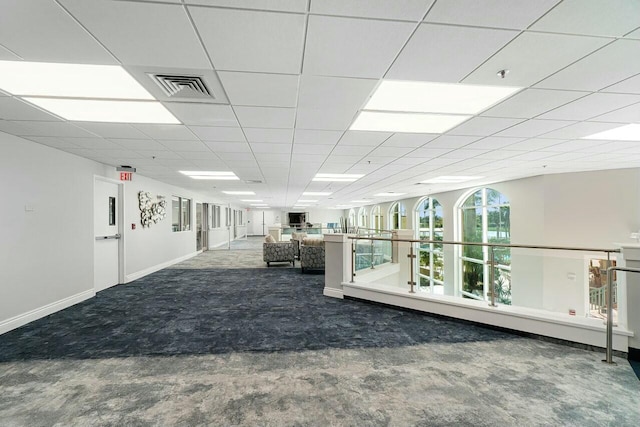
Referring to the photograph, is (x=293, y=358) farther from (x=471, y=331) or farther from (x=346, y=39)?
(x=346, y=39)

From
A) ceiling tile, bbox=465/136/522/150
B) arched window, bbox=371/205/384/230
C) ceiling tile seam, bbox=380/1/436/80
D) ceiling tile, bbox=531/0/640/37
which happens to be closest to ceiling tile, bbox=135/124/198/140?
ceiling tile seam, bbox=380/1/436/80

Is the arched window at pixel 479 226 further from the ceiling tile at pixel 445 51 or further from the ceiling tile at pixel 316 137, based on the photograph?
the ceiling tile at pixel 445 51

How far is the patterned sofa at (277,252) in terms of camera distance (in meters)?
8.26

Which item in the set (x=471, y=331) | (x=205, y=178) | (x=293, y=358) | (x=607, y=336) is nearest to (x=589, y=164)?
(x=607, y=336)

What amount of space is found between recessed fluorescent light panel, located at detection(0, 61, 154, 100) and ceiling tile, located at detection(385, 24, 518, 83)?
2214mm

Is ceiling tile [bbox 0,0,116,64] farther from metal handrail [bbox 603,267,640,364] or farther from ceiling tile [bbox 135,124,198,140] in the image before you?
metal handrail [bbox 603,267,640,364]

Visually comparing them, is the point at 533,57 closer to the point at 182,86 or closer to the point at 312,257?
the point at 182,86

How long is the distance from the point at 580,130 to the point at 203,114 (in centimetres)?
474

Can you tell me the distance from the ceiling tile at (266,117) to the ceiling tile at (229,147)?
0.88m

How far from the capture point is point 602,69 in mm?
2072

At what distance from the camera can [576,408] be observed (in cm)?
202

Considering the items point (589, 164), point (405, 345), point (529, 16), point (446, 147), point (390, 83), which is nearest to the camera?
point (529, 16)

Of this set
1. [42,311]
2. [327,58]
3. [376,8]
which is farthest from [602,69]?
[42,311]

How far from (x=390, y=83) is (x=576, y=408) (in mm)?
2963
